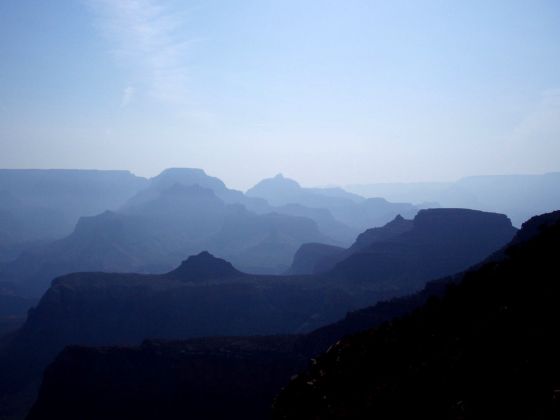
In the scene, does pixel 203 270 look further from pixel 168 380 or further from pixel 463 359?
pixel 463 359

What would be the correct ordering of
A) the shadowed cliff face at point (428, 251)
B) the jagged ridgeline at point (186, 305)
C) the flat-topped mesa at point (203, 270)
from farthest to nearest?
the flat-topped mesa at point (203, 270) < the shadowed cliff face at point (428, 251) < the jagged ridgeline at point (186, 305)

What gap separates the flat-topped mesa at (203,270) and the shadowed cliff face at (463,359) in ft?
248

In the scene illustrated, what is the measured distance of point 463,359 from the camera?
964 cm

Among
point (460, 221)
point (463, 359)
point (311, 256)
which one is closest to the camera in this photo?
point (463, 359)

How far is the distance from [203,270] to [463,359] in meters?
84.5

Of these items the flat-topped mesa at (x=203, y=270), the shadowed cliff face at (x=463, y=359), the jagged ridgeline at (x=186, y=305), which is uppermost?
the shadowed cliff face at (x=463, y=359)

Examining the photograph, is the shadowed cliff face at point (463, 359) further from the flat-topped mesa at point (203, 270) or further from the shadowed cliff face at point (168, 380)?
the flat-topped mesa at point (203, 270)

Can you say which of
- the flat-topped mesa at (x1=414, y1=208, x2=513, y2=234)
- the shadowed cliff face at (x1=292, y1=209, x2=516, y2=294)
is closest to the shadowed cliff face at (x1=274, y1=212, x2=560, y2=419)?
the shadowed cliff face at (x1=292, y1=209, x2=516, y2=294)

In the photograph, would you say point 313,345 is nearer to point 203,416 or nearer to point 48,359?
point 203,416

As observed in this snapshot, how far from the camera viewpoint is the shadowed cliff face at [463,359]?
7.47 m

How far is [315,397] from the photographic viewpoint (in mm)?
12883

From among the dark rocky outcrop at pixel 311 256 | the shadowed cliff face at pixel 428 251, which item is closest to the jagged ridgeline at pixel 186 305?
the shadowed cliff face at pixel 428 251

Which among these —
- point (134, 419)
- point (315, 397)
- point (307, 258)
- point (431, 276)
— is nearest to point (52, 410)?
point (134, 419)

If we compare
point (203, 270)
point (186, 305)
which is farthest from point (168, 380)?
point (203, 270)
